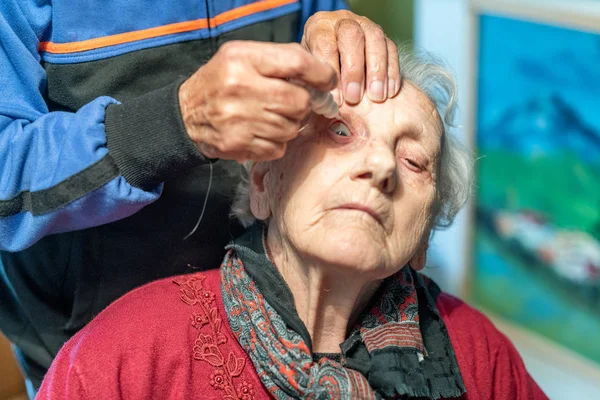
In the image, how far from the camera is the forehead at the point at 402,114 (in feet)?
5.01

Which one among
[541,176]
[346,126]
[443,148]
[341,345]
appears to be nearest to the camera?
[346,126]

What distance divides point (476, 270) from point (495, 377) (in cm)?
149

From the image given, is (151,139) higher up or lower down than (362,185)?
higher up

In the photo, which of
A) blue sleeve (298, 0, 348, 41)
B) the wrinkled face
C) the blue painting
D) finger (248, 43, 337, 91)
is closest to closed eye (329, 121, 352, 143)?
A: the wrinkled face

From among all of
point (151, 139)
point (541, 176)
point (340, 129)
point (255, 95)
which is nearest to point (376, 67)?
point (340, 129)

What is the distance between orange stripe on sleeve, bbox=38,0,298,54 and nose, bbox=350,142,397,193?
586 millimetres

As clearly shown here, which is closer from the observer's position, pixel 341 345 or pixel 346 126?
pixel 346 126

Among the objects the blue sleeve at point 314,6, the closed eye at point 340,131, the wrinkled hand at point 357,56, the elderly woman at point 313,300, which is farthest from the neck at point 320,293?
the blue sleeve at point 314,6

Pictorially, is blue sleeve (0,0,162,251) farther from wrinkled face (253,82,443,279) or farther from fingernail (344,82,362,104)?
fingernail (344,82,362,104)

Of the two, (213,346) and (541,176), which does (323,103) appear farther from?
(541,176)

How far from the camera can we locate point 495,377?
1.84 meters

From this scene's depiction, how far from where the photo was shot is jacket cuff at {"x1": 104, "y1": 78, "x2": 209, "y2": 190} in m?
1.40

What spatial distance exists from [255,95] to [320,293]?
1.68ft

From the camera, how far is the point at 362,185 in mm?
1458
